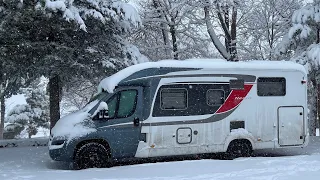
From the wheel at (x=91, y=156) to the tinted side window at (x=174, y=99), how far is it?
1.93m

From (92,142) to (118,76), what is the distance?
1.81m

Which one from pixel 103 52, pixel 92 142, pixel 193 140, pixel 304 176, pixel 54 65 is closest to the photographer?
pixel 304 176

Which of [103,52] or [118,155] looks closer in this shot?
[118,155]

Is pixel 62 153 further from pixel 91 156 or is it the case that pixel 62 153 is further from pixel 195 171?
pixel 195 171

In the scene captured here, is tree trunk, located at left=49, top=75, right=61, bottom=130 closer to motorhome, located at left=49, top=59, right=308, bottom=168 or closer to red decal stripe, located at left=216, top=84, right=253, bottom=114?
motorhome, located at left=49, top=59, right=308, bottom=168

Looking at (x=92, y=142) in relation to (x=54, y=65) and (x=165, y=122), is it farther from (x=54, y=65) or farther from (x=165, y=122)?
(x=54, y=65)

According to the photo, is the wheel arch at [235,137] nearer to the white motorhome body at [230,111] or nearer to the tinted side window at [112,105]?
the white motorhome body at [230,111]

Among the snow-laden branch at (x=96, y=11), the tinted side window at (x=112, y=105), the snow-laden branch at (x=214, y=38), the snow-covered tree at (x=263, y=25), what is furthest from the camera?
the snow-covered tree at (x=263, y=25)

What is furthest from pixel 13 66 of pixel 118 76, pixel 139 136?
pixel 139 136

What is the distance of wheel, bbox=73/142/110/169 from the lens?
33.7ft

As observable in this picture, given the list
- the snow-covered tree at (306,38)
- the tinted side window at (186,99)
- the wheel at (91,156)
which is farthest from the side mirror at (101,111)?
the snow-covered tree at (306,38)

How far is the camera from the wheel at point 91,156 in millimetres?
10258

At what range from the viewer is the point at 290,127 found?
39.0 feet

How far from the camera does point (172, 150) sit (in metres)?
11.0
